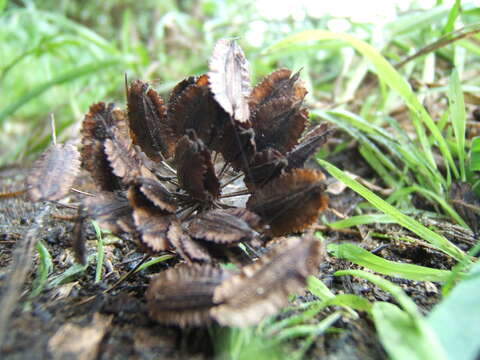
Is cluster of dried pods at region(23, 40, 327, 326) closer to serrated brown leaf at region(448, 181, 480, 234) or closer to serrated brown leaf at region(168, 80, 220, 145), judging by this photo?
serrated brown leaf at region(168, 80, 220, 145)

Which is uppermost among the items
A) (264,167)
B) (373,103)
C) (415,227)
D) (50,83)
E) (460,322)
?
(50,83)

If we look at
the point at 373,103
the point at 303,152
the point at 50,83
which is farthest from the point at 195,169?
the point at 50,83

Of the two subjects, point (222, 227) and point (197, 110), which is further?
Answer: point (197, 110)

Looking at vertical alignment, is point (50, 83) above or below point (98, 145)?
above

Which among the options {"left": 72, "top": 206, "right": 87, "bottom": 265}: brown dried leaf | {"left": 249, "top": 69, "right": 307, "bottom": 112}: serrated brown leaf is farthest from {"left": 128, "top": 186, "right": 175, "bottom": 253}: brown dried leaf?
{"left": 249, "top": 69, "right": 307, "bottom": 112}: serrated brown leaf

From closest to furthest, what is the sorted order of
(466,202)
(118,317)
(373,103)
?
(118,317) < (466,202) < (373,103)

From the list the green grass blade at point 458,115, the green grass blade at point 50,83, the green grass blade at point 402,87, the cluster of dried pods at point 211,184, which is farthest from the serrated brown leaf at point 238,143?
the green grass blade at point 50,83

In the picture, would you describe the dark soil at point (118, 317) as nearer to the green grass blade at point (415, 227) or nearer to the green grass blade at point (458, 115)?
the green grass blade at point (415, 227)

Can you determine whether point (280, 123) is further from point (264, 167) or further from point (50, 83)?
point (50, 83)
